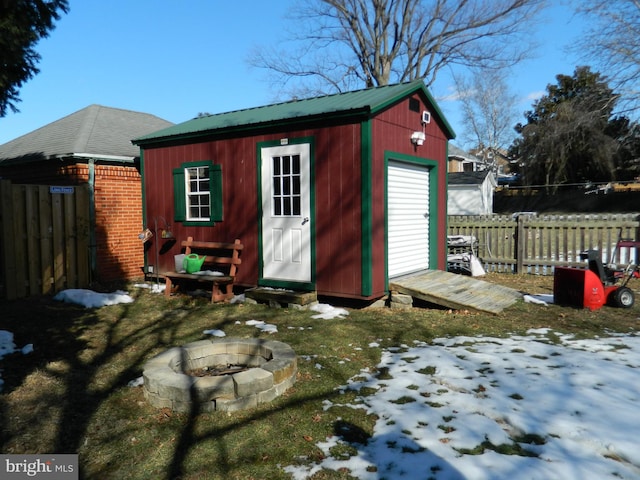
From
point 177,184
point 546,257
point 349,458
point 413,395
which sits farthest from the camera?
point 546,257

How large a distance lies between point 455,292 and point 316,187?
3000 mm

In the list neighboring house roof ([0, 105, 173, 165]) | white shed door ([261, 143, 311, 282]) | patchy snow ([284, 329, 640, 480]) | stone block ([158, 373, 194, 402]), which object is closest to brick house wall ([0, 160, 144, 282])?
neighboring house roof ([0, 105, 173, 165])

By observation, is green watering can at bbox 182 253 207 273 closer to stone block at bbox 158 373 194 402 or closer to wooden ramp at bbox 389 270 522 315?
wooden ramp at bbox 389 270 522 315

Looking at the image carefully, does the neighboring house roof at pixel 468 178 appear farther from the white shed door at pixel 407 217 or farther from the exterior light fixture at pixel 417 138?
the exterior light fixture at pixel 417 138

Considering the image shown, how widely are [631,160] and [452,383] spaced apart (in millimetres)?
37659

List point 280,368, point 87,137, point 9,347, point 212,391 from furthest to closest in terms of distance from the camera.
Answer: point 87,137 < point 9,347 < point 280,368 < point 212,391

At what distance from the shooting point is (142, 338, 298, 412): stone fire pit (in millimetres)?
3826

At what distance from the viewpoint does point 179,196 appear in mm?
9641

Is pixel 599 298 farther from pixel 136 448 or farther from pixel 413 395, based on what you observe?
pixel 136 448

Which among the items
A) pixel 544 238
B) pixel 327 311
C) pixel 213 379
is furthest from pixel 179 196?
pixel 544 238

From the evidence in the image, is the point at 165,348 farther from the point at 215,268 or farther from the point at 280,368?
the point at 215,268

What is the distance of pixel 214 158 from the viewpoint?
29.7 feet

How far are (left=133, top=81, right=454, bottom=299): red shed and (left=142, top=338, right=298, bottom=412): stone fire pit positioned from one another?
9.91 ft

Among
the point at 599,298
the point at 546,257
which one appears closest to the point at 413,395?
the point at 599,298
